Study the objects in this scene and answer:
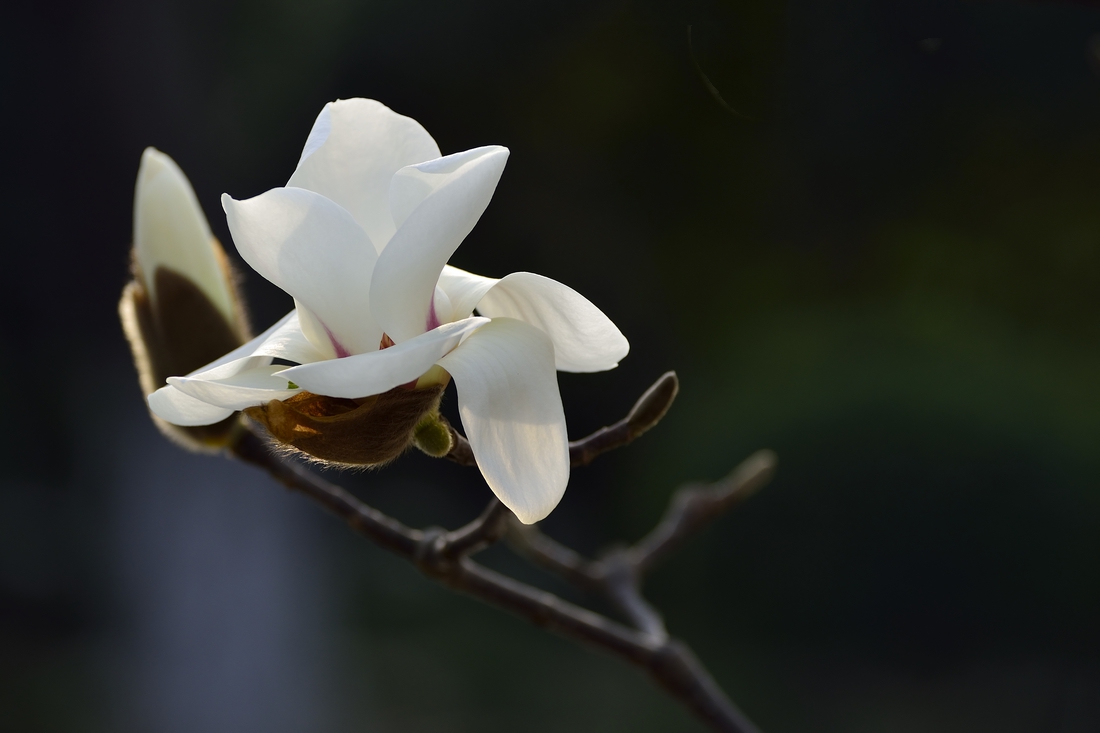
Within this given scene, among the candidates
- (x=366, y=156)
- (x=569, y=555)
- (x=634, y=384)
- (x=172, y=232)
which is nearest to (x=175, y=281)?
(x=172, y=232)

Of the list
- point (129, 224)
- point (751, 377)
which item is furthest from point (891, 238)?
point (129, 224)

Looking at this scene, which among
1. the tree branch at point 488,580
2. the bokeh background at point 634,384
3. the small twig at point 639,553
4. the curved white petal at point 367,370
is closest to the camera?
the curved white petal at point 367,370

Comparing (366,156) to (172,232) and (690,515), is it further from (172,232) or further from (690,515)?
(690,515)

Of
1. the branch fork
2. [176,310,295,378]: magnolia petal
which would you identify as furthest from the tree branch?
[176,310,295,378]: magnolia petal

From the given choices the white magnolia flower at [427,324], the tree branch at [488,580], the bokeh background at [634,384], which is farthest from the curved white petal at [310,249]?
the bokeh background at [634,384]

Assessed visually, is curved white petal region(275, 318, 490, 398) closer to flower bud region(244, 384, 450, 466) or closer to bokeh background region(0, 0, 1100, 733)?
flower bud region(244, 384, 450, 466)

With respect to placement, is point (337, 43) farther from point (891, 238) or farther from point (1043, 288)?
point (1043, 288)

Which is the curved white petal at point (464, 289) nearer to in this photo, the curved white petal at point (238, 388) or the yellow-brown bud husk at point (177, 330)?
the curved white petal at point (238, 388)
